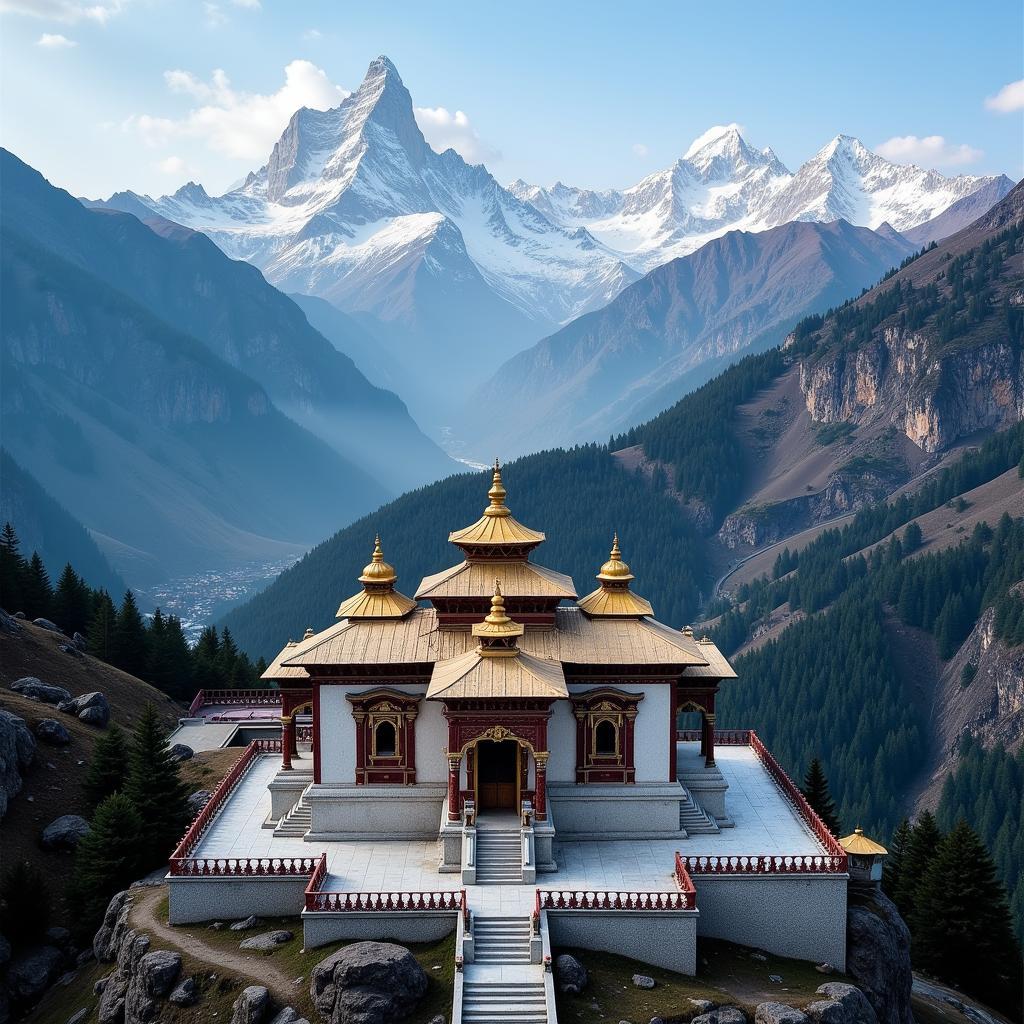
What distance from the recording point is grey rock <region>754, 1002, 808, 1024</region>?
115 feet

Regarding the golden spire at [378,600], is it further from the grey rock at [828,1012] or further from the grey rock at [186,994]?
the grey rock at [828,1012]

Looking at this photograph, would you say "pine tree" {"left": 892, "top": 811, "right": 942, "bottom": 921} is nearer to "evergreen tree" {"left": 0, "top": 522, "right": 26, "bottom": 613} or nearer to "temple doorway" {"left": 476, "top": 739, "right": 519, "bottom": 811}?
"temple doorway" {"left": 476, "top": 739, "right": 519, "bottom": 811}

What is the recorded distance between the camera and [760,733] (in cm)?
13500

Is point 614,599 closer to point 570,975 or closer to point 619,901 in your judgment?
point 619,901

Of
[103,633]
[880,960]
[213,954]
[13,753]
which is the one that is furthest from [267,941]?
[103,633]

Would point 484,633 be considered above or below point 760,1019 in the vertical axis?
above

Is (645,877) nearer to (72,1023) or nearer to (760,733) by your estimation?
(72,1023)

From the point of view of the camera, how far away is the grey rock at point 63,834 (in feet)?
160

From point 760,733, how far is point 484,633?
98380mm

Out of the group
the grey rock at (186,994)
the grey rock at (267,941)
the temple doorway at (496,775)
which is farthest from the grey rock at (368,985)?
the temple doorway at (496,775)

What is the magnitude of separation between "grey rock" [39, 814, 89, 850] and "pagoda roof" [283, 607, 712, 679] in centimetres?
1262

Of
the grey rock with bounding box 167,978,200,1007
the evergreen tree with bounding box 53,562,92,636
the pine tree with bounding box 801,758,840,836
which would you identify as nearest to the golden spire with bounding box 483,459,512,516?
the pine tree with bounding box 801,758,840,836

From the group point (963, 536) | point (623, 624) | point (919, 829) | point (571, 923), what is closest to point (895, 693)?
point (963, 536)

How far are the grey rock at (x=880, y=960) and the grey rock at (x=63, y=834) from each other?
30.1 metres
